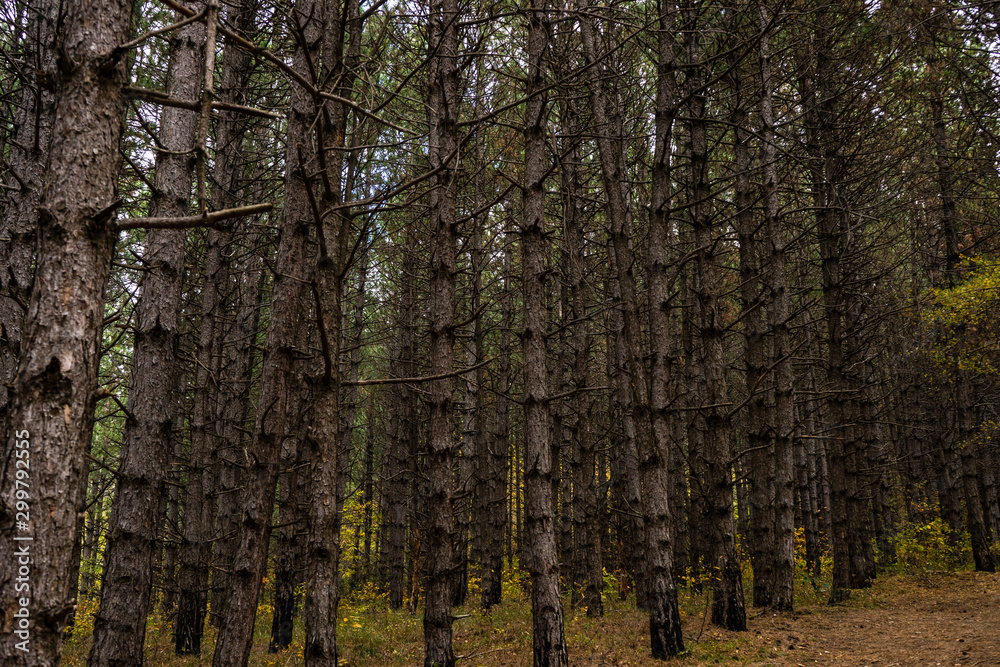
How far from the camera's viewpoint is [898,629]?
9.25 meters

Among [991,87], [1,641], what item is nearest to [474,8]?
[1,641]

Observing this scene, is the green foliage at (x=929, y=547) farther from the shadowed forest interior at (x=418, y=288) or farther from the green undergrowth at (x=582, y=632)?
the shadowed forest interior at (x=418, y=288)

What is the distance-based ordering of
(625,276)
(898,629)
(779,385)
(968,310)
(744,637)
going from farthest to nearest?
(779,385), (968,310), (898,629), (625,276), (744,637)

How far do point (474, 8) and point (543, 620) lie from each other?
8.11 m

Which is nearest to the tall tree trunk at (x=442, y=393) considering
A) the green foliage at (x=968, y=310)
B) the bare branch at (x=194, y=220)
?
the bare branch at (x=194, y=220)

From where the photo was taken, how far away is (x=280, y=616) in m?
9.16

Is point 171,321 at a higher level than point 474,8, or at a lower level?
lower

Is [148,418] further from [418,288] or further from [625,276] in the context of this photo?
[418,288]

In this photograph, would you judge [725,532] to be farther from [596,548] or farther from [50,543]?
[50,543]

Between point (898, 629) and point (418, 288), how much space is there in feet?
35.6

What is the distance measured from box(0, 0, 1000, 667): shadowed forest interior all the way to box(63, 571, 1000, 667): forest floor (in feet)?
0.84

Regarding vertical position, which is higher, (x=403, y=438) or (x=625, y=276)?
(x=625, y=276)

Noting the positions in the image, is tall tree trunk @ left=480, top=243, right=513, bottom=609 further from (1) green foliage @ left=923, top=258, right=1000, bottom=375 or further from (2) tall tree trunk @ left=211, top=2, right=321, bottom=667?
(2) tall tree trunk @ left=211, top=2, right=321, bottom=667

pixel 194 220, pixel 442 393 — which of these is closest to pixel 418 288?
pixel 442 393
